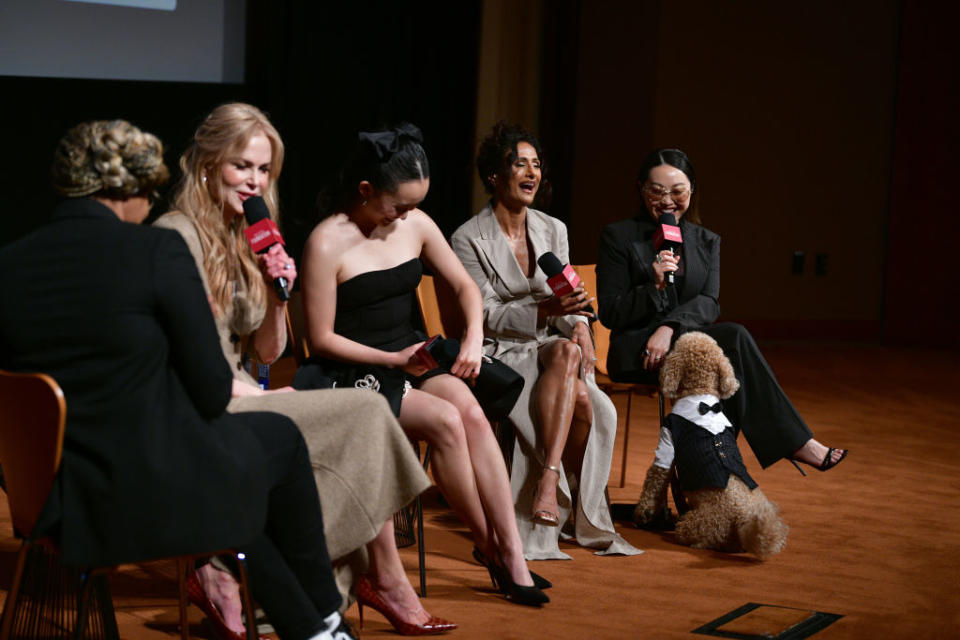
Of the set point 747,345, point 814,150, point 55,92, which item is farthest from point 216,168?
point 814,150

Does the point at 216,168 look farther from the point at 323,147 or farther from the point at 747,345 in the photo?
the point at 323,147

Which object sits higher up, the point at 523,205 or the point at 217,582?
the point at 523,205

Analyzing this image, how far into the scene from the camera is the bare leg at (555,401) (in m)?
3.41

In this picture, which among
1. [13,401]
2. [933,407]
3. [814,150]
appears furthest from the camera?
[814,150]

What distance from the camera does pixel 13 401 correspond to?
1834mm

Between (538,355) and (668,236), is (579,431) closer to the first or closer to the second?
(538,355)

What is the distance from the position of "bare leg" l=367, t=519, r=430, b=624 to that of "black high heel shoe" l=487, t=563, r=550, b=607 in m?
0.33

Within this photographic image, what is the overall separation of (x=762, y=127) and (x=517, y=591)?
7.01 m

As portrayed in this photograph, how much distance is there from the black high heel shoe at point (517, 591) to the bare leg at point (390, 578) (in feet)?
1.07

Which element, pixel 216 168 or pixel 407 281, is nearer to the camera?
pixel 216 168

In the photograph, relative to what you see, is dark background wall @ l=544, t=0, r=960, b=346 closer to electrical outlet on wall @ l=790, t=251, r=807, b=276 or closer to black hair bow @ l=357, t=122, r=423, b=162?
electrical outlet on wall @ l=790, t=251, r=807, b=276

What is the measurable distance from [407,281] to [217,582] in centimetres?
98

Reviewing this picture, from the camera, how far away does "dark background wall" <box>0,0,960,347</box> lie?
8039 mm

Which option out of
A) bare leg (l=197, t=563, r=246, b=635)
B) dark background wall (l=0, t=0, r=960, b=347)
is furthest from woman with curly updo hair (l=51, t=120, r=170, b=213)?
dark background wall (l=0, t=0, r=960, b=347)
